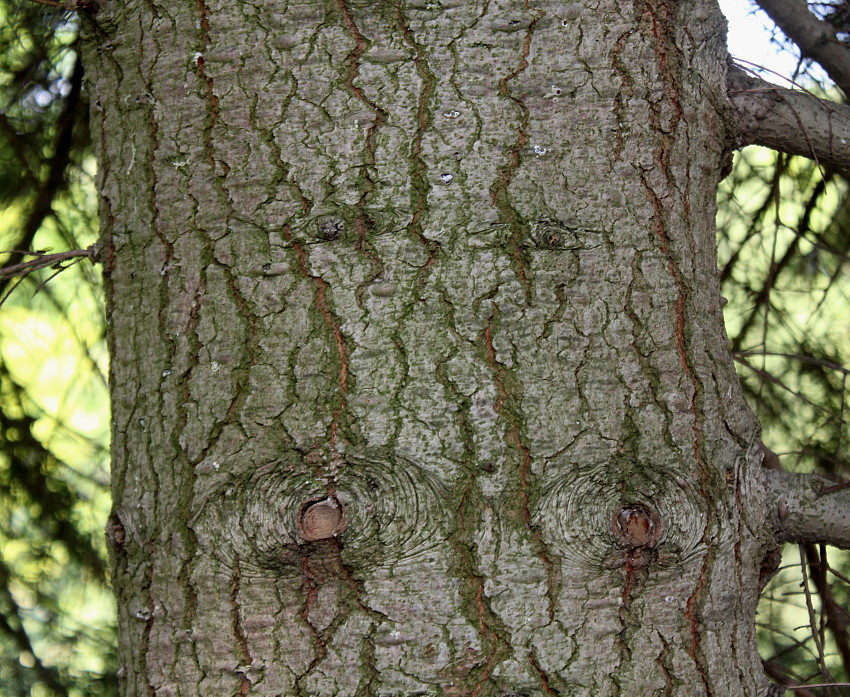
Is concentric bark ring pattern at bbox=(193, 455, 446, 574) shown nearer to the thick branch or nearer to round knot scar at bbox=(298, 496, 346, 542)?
round knot scar at bbox=(298, 496, 346, 542)

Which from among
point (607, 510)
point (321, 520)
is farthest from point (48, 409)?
point (607, 510)

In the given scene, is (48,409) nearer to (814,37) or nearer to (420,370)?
(420,370)

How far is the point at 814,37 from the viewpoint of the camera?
1475mm

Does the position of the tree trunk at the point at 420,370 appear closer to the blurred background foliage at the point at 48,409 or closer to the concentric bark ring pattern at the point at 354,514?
the concentric bark ring pattern at the point at 354,514

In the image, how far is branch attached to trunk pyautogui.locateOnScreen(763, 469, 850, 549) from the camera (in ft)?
3.48

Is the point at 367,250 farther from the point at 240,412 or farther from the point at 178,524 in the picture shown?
the point at 178,524

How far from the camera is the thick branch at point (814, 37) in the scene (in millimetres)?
1470

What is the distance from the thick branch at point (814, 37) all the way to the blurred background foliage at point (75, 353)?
0.38 metres

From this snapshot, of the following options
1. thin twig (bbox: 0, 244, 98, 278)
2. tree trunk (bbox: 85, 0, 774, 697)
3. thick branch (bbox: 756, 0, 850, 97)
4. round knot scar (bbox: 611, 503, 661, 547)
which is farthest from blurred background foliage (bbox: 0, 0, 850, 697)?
round knot scar (bbox: 611, 503, 661, 547)

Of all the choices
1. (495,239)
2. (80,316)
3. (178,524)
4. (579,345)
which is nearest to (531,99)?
(495,239)

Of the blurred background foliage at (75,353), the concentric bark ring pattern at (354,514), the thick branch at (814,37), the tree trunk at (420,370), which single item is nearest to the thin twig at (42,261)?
the tree trunk at (420,370)

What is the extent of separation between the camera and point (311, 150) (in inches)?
36.2

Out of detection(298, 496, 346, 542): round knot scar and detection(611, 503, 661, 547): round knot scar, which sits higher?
detection(298, 496, 346, 542): round knot scar

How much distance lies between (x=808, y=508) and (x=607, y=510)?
37 centimetres
